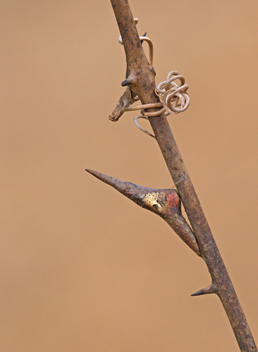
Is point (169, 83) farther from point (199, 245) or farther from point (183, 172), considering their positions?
point (199, 245)

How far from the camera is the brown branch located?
0.71 m

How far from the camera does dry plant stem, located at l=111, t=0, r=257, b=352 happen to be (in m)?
0.71

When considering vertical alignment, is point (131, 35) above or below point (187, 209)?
above

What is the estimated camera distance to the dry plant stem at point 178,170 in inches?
28.0

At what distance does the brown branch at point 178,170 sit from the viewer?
0.71 metres

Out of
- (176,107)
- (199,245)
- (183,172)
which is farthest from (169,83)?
(199,245)

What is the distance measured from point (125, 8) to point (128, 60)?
0.27 ft

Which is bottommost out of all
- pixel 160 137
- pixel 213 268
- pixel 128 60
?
pixel 213 268

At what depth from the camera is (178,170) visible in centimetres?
74

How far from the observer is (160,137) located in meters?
0.73

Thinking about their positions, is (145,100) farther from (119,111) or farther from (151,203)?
(151,203)

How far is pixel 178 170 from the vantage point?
74 centimetres

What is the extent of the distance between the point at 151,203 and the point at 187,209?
64mm

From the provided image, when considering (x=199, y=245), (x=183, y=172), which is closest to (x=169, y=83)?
(x=183, y=172)
